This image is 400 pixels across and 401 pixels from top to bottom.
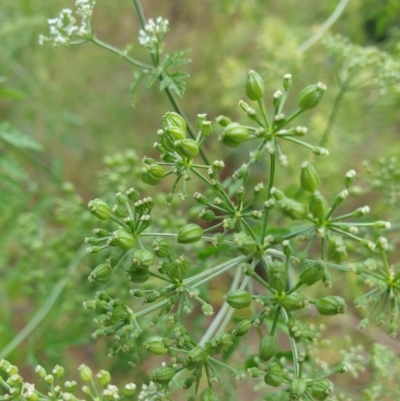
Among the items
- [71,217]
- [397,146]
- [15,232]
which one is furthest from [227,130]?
[397,146]

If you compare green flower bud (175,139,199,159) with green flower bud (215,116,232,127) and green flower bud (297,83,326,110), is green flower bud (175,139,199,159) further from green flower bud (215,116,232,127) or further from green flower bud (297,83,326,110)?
green flower bud (297,83,326,110)

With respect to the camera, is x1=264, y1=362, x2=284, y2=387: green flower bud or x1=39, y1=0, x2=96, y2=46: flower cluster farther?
x1=39, y1=0, x2=96, y2=46: flower cluster

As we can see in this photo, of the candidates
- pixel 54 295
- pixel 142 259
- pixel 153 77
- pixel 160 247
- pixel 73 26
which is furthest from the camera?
pixel 54 295

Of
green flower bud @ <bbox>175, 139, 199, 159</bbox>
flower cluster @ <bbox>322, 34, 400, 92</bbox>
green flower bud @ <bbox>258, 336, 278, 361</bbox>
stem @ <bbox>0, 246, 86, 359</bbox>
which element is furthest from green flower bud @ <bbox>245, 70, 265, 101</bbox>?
stem @ <bbox>0, 246, 86, 359</bbox>

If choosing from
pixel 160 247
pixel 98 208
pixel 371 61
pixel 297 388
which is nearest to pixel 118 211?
pixel 98 208

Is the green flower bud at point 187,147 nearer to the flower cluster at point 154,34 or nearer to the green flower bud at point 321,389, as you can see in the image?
the flower cluster at point 154,34

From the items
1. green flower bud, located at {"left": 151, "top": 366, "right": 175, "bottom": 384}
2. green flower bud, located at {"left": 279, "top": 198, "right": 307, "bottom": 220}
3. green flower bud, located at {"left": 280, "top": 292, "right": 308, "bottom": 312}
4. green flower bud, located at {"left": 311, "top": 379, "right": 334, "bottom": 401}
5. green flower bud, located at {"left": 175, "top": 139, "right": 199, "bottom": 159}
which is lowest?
green flower bud, located at {"left": 151, "top": 366, "right": 175, "bottom": 384}

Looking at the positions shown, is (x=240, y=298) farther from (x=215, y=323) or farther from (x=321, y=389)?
(x=215, y=323)
